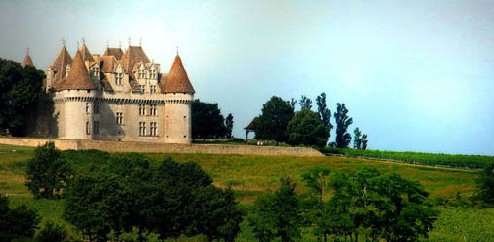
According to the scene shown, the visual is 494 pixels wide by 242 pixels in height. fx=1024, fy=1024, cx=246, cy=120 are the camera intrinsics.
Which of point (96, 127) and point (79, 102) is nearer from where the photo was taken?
point (79, 102)

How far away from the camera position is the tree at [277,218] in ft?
180

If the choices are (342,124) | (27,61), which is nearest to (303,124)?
(342,124)

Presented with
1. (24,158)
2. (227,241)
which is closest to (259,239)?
(227,241)

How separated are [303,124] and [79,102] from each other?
92.4 ft

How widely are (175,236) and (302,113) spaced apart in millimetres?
61635

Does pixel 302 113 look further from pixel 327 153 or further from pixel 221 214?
pixel 221 214

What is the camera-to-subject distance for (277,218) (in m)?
55.2

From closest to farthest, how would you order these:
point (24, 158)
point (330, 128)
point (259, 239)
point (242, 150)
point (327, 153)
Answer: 1. point (259, 239)
2. point (24, 158)
3. point (242, 150)
4. point (327, 153)
5. point (330, 128)

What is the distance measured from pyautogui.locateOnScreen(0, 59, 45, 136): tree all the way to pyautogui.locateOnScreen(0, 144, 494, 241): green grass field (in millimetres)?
7902

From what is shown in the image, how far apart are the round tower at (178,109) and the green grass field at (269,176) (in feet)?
22.6

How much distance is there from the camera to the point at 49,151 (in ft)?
252

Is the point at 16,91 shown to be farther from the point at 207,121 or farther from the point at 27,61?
the point at 207,121

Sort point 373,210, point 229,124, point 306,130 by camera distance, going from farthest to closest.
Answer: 1. point 229,124
2. point 306,130
3. point 373,210

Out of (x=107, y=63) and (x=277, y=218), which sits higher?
Answer: (x=107, y=63)
